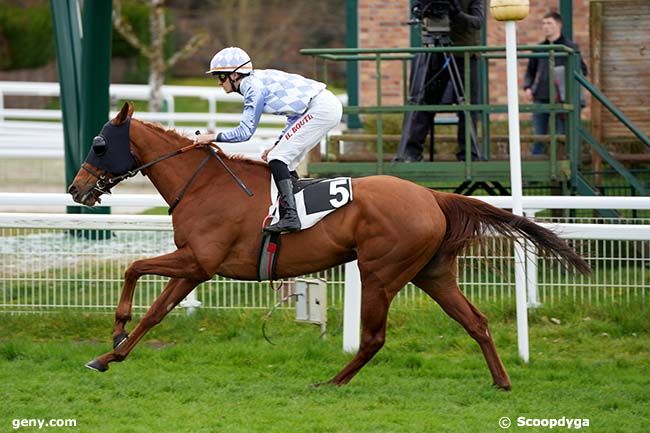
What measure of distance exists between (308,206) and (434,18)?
3373mm

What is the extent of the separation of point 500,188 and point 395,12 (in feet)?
17.0

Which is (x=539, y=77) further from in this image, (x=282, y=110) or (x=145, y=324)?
(x=145, y=324)

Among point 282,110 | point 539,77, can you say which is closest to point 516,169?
point 282,110

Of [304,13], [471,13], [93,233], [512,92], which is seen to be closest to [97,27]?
[93,233]

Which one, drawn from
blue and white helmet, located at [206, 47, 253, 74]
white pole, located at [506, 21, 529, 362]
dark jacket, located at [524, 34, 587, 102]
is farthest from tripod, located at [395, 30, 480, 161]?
blue and white helmet, located at [206, 47, 253, 74]

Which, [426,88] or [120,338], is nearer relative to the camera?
[120,338]

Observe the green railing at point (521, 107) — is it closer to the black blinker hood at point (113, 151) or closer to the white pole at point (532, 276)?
the white pole at point (532, 276)

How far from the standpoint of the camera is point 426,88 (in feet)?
34.8

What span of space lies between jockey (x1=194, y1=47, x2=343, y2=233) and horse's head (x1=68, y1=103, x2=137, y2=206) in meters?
0.42

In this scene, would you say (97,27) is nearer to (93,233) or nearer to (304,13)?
(93,233)

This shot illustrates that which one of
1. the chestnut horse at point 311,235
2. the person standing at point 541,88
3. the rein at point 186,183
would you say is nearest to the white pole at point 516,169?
the chestnut horse at point 311,235

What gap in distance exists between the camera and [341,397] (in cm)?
730

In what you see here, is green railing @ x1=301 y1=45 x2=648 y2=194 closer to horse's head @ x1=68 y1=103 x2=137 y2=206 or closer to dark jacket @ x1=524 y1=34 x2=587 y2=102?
dark jacket @ x1=524 y1=34 x2=587 y2=102

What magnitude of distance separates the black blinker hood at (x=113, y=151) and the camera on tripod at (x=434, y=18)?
11.3ft
